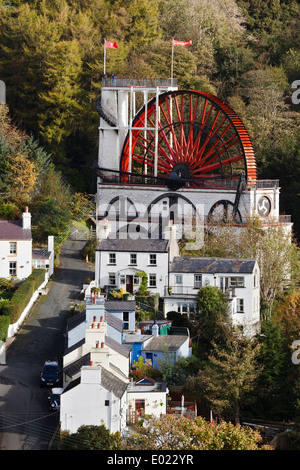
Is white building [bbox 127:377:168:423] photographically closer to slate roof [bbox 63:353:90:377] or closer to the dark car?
slate roof [bbox 63:353:90:377]

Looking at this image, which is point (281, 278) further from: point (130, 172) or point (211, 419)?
point (211, 419)

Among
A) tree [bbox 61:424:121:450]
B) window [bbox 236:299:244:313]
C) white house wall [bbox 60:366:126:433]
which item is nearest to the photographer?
tree [bbox 61:424:121:450]

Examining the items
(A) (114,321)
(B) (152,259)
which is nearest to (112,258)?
(B) (152,259)

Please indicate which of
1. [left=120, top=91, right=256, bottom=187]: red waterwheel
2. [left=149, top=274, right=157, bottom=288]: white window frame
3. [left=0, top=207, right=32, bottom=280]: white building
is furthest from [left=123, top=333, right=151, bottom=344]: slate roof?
[left=120, top=91, right=256, bottom=187]: red waterwheel

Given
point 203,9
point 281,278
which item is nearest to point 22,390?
point 281,278

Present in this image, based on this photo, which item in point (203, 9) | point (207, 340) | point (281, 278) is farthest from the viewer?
point (203, 9)
